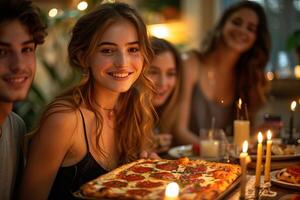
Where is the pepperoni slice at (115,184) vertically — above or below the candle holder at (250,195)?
above

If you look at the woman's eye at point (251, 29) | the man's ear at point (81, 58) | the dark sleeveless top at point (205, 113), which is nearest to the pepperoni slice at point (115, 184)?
the man's ear at point (81, 58)

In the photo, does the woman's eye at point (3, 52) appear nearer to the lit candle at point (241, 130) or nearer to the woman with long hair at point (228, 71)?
the lit candle at point (241, 130)

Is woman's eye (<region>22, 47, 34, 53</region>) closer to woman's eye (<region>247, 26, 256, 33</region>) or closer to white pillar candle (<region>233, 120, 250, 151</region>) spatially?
white pillar candle (<region>233, 120, 250, 151</region>)

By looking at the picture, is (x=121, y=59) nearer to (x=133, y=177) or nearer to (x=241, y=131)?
(x=133, y=177)

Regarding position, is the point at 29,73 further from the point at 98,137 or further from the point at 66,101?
the point at 98,137

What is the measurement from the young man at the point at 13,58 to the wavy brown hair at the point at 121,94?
220 mm

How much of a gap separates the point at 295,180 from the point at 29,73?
938 mm

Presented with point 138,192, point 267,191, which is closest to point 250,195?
point 267,191

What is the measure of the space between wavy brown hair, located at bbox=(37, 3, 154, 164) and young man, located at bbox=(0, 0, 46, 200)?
0.72ft

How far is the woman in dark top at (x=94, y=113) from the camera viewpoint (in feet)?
5.51

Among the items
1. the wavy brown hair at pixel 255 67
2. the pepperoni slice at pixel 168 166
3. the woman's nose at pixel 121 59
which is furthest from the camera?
the wavy brown hair at pixel 255 67

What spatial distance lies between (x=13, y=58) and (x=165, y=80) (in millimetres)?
1369

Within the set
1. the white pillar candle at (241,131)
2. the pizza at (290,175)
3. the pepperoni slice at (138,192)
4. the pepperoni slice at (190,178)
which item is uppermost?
the white pillar candle at (241,131)

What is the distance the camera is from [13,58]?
4.80 ft
